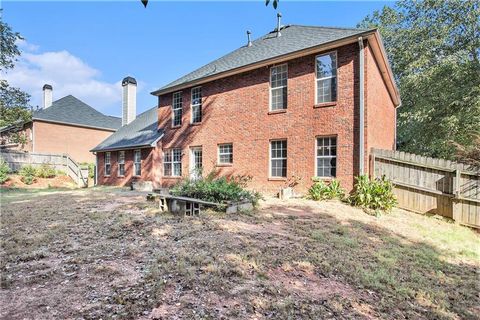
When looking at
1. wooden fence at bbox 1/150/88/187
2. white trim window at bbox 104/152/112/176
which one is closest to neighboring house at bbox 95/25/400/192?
white trim window at bbox 104/152/112/176

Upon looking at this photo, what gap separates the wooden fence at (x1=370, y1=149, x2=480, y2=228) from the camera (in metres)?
8.16

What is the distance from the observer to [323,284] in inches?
154

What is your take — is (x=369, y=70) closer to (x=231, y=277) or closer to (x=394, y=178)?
(x=394, y=178)

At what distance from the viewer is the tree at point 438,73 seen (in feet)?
49.6

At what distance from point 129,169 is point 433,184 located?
54.0 feet

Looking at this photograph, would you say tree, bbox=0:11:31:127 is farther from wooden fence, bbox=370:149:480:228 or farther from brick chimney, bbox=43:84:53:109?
wooden fence, bbox=370:149:480:228

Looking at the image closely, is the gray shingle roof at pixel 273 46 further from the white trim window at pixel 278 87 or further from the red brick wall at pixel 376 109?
the red brick wall at pixel 376 109

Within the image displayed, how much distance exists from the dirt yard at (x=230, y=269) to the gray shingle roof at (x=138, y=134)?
10408 mm

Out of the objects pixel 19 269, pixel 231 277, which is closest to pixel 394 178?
pixel 231 277

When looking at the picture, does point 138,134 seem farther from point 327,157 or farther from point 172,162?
point 327,157

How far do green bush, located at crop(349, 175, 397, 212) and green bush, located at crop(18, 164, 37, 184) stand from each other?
1862cm

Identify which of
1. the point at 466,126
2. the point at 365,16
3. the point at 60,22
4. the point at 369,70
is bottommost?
the point at 466,126

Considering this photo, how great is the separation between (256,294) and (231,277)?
50 centimetres

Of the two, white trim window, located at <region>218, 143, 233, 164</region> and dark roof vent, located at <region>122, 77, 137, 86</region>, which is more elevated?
dark roof vent, located at <region>122, 77, 137, 86</region>
